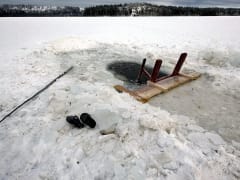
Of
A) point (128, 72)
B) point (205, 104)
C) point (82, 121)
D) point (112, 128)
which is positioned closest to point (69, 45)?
point (128, 72)

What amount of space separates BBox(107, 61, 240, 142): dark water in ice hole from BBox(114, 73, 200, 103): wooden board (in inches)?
5.4

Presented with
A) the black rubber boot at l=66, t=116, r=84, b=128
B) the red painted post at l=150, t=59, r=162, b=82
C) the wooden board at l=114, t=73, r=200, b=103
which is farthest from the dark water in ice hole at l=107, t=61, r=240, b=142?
the black rubber boot at l=66, t=116, r=84, b=128

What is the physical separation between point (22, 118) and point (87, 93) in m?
1.63

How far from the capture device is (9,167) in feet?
9.07

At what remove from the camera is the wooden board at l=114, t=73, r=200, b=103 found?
4.74 metres

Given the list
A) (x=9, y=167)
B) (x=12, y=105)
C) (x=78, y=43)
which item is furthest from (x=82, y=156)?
(x=78, y=43)

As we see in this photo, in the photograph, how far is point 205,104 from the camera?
4.62 m

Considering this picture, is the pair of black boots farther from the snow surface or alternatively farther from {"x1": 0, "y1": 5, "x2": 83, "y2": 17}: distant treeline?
{"x1": 0, "y1": 5, "x2": 83, "y2": 17}: distant treeline

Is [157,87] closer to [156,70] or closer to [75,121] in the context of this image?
[156,70]

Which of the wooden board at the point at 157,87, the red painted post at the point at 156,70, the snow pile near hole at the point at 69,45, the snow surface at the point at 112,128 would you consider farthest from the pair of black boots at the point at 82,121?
the snow pile near hole at the point at 69,45

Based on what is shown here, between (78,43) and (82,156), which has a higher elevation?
(78,43)

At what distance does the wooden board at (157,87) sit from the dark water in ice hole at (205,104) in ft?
0.45

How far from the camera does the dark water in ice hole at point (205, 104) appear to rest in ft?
12.5

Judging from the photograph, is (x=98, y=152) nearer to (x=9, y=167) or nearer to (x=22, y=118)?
(x=9, y=167)
